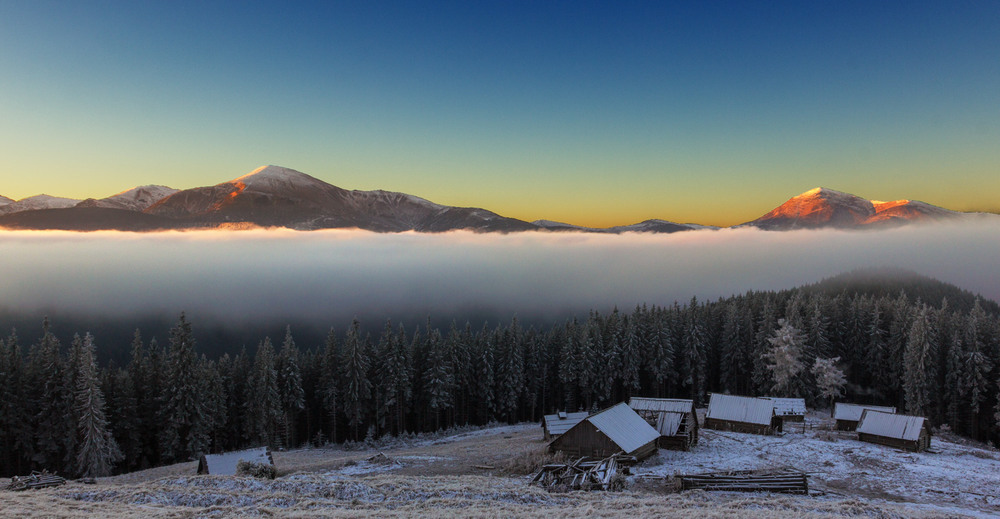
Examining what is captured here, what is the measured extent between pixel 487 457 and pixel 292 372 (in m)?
33.2

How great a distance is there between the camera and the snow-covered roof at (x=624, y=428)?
40.7m

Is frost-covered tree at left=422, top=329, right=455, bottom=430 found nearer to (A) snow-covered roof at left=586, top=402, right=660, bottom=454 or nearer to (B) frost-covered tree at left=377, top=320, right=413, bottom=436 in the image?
(B) frost-covered tree at left=377, top=320, right=413, bottom=436

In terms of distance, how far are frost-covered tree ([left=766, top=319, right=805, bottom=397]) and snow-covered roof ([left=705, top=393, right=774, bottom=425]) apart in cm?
1774

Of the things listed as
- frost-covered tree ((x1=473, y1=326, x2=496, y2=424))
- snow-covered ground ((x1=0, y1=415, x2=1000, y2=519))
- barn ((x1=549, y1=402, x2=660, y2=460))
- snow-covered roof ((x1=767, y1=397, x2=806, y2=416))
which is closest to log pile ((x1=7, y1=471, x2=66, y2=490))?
snow-covered ground ((x1=0, y1=415, x2=1000, y2=519))

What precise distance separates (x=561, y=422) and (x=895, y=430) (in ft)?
103

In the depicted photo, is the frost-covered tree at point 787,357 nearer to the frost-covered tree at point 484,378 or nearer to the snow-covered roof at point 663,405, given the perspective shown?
the snow-covered roof at point 663,405

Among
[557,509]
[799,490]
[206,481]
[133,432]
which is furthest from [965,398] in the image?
[133,432]

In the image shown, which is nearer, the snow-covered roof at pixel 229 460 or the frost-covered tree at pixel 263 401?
the snow-covered roof at pixel 229 460

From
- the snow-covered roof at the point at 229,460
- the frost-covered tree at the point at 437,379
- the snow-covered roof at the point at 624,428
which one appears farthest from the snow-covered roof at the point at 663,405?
the snow-covered roof at the point at 229,460

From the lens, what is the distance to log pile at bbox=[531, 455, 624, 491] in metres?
30.6

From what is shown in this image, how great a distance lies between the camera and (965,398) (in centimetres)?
6600

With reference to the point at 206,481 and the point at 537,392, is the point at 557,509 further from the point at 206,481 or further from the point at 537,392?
the point at 537,392

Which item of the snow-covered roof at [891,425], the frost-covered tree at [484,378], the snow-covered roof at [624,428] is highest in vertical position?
the snow-covered roof at [624,428]

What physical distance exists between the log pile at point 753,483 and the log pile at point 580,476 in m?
4.46
